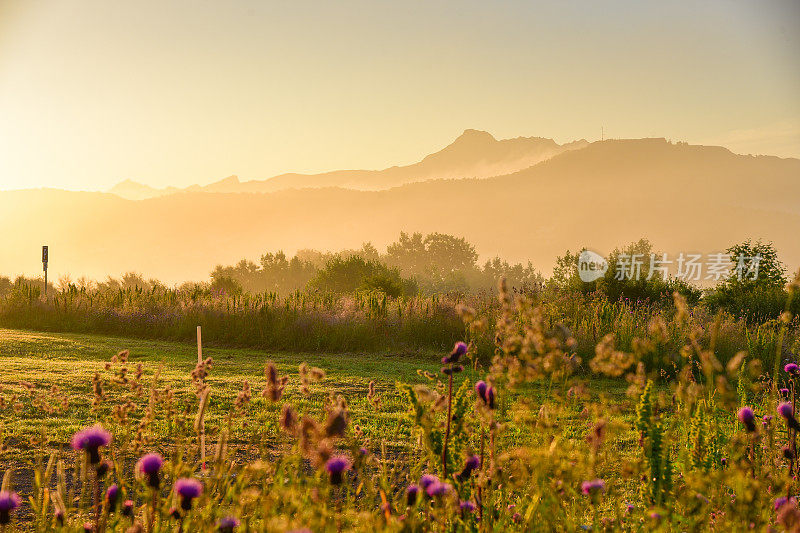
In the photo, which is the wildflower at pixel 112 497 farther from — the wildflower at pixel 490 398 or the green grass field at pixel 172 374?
the green grass field at pixel 172 374

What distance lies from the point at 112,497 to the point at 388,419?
4.34m

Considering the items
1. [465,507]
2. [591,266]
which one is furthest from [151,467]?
[591,266]

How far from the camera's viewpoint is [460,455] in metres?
2.42

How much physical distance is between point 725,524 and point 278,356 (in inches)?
363

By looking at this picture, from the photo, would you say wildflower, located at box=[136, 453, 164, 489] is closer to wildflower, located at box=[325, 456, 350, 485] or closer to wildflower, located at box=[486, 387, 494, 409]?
wildflower, located at box=[325, 456, 350, 485]

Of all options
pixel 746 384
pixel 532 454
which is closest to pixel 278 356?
pixel 746 384

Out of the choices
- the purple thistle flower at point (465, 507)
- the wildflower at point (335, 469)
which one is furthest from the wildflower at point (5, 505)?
the purple thistle flower at point (465, 507)

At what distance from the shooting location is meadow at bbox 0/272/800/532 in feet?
6.59

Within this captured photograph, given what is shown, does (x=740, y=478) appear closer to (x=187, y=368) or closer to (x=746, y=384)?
(x=746, y=384)

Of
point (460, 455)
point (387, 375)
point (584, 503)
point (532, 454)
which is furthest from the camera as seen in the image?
point (387, 375)

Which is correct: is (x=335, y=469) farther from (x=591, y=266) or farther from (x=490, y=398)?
(x=591, y=266)

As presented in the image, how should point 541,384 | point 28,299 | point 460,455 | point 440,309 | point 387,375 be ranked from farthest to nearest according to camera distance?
point 28,299
point 440,309
point 387,375
point 541,384
point 460,455

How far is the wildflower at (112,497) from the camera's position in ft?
6.29

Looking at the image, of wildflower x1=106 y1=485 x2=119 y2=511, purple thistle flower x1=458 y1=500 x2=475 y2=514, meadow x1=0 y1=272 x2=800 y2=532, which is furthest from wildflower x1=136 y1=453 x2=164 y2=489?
purple thistle flower x1=458 y1=500 x2=475 y2=514
